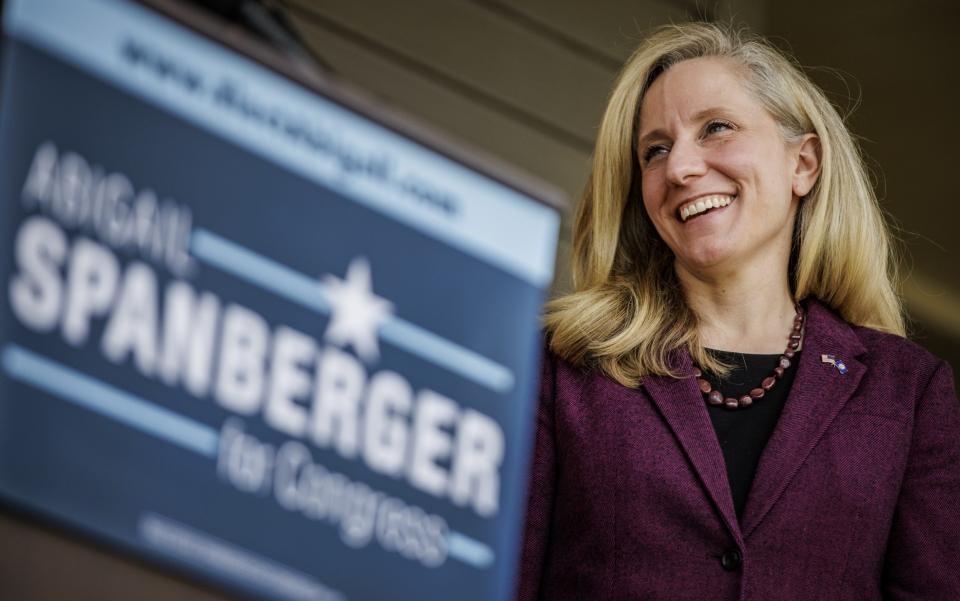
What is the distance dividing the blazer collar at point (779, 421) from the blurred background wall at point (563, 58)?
1914mm

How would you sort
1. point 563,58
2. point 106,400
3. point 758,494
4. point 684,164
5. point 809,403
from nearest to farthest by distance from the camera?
point 106,400 → point 758,494 → point 809,403 → point 684,164 → point 563,58

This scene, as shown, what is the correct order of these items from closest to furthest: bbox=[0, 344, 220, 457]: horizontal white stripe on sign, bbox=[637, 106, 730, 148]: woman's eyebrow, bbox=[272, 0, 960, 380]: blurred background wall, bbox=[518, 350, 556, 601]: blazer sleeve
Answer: bbox=[0, 344, 220, 457]: horizontal white stripe on sign, bbox=[518, 350, 556, 601]: blazer sleeve, bbox=[637, 106, 730, 148]: woman's eyebrow, bbox=[272, 0, 960, 380]: blurred background wall

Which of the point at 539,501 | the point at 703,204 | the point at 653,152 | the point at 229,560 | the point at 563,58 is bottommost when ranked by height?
the point at 229,560

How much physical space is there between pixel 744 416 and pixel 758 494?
172 mm

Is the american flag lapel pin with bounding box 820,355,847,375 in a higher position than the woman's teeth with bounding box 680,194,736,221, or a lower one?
lower

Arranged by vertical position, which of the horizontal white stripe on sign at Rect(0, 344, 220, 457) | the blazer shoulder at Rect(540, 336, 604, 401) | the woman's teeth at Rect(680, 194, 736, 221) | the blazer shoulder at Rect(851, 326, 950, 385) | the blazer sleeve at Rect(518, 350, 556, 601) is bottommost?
the horizontal white stripe on sign at Rect(0, 344, 220, 457)

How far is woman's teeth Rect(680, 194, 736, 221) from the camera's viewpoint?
2.17 meters

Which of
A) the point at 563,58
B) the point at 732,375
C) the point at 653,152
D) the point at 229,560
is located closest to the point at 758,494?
the point at 732,375

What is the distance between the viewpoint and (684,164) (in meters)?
2.16

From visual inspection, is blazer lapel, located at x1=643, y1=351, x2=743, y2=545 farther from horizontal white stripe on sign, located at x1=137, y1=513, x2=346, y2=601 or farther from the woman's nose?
horizontal white stripe on sign, located at x1=137, y1=513, x2=346, y2=601

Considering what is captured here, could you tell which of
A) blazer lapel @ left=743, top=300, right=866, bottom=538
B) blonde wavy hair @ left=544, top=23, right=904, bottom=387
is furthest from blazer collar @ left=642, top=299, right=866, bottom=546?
blonde wavy hair @ left=544, top=23, right=904, bottom=387

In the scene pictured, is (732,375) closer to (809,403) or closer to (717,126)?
(809,403)

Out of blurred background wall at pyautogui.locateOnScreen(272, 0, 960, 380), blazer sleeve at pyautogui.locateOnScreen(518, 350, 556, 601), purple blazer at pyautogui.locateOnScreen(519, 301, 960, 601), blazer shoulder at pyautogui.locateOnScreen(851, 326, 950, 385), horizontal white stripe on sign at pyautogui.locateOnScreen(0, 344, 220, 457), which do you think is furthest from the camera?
blurred background wall at pyautogui.locateOnScreen(272, 0, 960, 380)

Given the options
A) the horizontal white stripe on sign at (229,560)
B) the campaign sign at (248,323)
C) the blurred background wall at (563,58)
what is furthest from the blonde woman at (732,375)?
the blurred background wall at (563,58)
